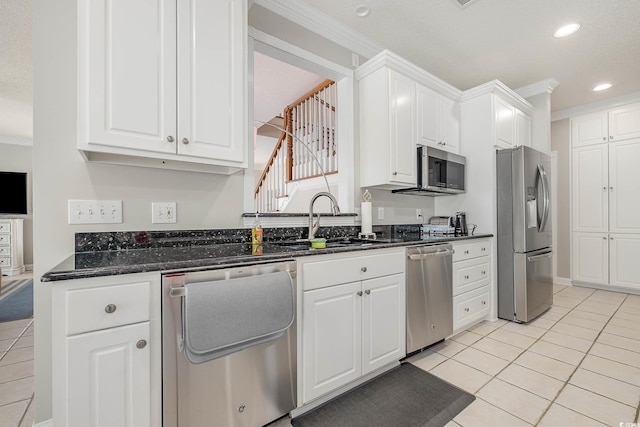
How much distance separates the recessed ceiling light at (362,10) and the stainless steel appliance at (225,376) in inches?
80.5

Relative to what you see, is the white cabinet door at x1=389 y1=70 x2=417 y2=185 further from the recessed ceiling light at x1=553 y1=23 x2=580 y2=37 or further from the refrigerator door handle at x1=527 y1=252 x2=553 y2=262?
the refrigerator door handle at x1=527 y1=252 x2=553 y2=262

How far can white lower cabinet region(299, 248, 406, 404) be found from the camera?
1.54 m

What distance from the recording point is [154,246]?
163 centimetres

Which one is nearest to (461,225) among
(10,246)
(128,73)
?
(128,73)

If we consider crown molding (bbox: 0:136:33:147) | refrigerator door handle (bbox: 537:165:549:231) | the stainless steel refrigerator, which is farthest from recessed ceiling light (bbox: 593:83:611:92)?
crown molding (bbox: 0:136:33:147)

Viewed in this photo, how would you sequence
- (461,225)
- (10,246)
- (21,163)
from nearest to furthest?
(461,225) → (10,246) → (21,163)

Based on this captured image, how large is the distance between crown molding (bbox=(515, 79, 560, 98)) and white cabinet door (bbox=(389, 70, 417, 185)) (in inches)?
80.1

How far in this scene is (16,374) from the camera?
1941mm

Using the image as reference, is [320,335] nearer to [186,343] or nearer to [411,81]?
[186,343]

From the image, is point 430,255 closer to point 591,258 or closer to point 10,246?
point 591,258

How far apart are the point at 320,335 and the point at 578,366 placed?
6.42 ft

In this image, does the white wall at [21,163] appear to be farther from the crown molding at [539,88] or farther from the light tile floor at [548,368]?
the crown molding at [539,88]

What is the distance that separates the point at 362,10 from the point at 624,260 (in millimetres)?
4684

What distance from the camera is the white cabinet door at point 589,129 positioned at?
13.3ft
